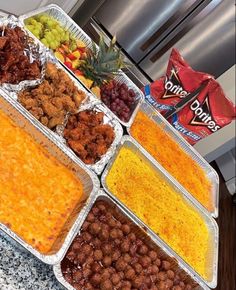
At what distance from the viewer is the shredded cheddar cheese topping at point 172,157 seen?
2.61m

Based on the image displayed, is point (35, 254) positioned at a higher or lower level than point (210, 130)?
higher

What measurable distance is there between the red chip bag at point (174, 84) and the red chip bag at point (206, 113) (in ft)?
0.22

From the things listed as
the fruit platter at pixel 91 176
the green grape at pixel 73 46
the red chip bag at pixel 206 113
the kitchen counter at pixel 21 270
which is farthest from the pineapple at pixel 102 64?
the kitchen counter at pixel 21 270

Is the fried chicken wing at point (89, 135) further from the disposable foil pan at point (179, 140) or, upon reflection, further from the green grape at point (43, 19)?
the green grape at point (43, 19)

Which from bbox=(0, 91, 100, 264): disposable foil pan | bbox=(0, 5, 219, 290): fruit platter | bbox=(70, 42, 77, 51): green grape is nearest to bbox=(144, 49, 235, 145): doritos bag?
bbox=(0, 5, 219, 290): fruit platter

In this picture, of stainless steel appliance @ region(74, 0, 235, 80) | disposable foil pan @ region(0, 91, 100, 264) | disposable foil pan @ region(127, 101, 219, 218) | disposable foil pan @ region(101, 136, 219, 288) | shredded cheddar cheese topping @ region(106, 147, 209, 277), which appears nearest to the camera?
disposable foil pan @ region(0, 91, 100, 264)

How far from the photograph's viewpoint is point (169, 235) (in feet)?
7.19

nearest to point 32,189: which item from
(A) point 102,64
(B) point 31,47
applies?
(B) point 31,47

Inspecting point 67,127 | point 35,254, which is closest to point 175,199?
point 67,127

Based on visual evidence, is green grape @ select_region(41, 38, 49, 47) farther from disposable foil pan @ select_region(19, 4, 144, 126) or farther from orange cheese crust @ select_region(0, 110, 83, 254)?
orange cheese crust @ select_region(0, 110, 83, 254)

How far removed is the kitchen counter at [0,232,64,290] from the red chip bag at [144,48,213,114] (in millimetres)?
1433

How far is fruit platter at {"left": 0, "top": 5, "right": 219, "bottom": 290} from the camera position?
1.76m

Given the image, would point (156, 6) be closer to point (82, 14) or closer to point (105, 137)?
point (82, 14)

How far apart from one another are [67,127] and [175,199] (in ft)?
2.32
